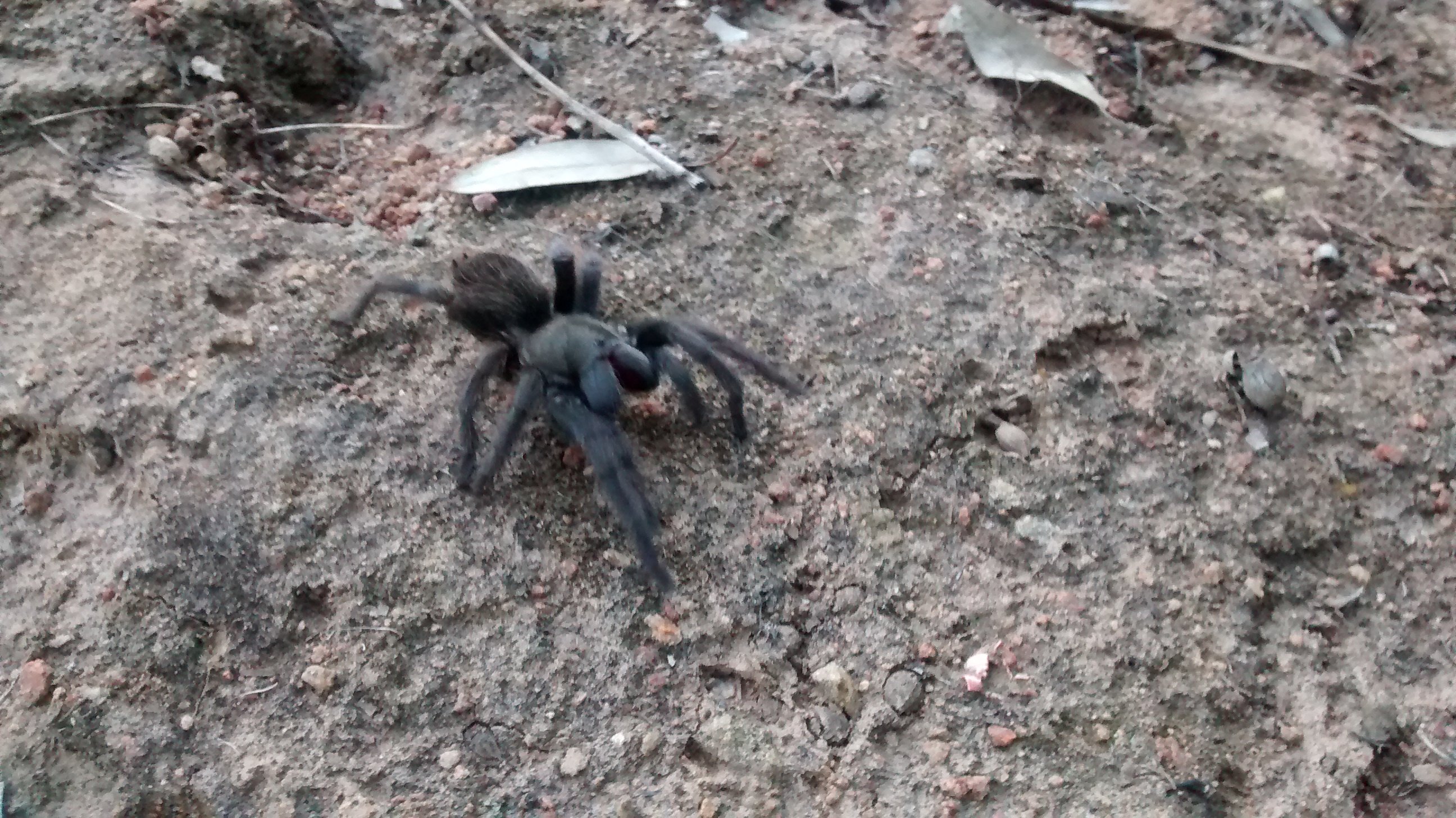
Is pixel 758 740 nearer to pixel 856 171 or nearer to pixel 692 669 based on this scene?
pixel 692 669

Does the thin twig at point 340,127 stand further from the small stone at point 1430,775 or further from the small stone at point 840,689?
the small stone at point 1430,775

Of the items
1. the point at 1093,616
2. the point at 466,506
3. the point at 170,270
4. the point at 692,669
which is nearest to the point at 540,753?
the point at 692,669

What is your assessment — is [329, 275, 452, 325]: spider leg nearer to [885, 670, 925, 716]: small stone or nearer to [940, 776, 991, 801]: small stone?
[885, 670, 925, 716]: small stone

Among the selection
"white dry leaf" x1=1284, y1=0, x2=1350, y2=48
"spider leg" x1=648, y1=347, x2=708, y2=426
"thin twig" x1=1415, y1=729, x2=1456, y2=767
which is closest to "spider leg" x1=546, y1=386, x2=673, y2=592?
"spider leg" x1=648, y1=347, x2=708, y2=426

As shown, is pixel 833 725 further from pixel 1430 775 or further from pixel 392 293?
pixel 392 293

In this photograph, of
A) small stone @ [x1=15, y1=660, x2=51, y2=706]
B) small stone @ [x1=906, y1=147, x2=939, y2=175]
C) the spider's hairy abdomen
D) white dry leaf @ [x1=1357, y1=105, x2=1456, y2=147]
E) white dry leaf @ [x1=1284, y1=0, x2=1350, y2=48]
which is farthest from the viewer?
white dry leaf @ [x1=1284, y1=0, x2=1350, y2=48]

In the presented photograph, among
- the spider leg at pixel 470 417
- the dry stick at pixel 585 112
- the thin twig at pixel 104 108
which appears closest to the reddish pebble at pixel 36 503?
the spider leg at pixel 470 417
